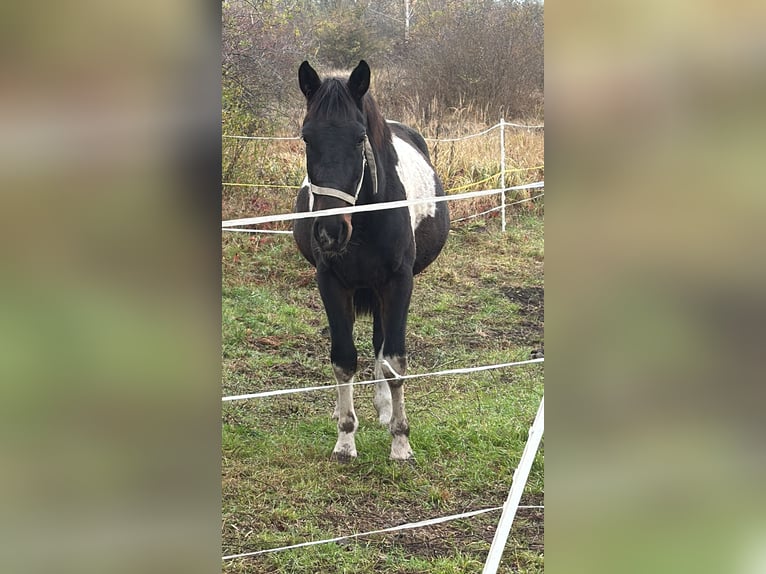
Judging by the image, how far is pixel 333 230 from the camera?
2232 millimetres

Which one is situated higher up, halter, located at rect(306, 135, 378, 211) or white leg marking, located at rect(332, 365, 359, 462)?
halter, located at rect(306, 135, 378, 211)

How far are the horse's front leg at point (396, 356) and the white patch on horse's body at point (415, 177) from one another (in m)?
0.29

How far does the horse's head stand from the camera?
232cm

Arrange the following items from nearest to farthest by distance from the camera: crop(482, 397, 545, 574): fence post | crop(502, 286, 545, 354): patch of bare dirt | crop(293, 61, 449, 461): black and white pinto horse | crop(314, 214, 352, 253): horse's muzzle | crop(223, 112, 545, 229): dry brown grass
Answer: crop(482, 397, 545, 574): fence post → crop(314, 214, 352, 253): horse's muzzle → crop(293, 61, 449, 461): black and white pinto horse → crop(502, 286, 545, 354): patch of bare dirt → crop(223, 112, 545, 229): dry brown grass

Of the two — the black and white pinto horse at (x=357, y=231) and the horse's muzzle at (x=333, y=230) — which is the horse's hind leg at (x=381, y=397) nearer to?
the black and white pinto horse at (x=357, y=231)

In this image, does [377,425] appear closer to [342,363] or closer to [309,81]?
[342,363]

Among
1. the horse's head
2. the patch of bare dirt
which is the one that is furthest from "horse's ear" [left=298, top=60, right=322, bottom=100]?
the patch of bare dirt

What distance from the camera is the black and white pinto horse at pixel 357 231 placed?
7.72 feet

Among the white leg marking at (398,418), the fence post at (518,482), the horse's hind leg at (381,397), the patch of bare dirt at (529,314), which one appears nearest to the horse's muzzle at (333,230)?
the white leg marking at (398,418)

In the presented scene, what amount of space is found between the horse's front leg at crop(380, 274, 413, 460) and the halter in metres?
0.42

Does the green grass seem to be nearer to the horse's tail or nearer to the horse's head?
the horse's tail

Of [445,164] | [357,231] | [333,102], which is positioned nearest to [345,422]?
[357,231]

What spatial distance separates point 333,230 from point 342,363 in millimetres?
682
